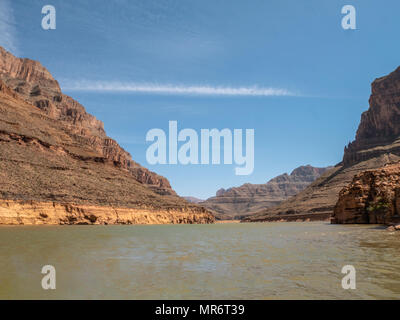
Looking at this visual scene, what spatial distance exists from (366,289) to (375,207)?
44399 millimetres

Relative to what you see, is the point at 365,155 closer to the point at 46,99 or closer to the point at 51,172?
the point at 51,172

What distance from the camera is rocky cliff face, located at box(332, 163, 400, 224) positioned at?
140ft

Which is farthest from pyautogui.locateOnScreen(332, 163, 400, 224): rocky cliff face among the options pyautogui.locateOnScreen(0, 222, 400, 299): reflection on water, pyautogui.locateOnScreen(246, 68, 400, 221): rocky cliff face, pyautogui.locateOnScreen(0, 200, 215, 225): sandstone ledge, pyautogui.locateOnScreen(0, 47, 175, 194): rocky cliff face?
pyautogui.locateOnScreen(0, 47, 175, 194): rocky cliff face

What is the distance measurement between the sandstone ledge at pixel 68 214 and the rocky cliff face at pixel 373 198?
5103 cm

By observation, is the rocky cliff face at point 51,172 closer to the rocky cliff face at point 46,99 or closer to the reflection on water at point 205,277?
the reflection on water at point 205,277

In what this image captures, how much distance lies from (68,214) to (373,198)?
57661 mm

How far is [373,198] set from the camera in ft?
162

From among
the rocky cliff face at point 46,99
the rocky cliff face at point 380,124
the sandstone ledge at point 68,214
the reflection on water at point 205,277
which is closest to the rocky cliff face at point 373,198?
the reflection on water at point 205,277

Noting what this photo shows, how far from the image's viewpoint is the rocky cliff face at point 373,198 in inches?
1676

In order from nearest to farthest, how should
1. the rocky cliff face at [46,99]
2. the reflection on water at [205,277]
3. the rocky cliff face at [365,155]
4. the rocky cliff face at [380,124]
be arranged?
the reflection on water at [205,277] → the rocky cliff face at [365,155] → the rocky cliff face at [46,99] → the rocky cliff face at [380,124]

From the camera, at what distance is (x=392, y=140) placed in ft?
547

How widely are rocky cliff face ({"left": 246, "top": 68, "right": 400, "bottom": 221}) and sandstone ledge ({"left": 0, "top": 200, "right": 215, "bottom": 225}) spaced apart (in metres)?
72.3

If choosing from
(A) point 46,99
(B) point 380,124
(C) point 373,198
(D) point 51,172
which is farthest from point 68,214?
(B) point 380,124
